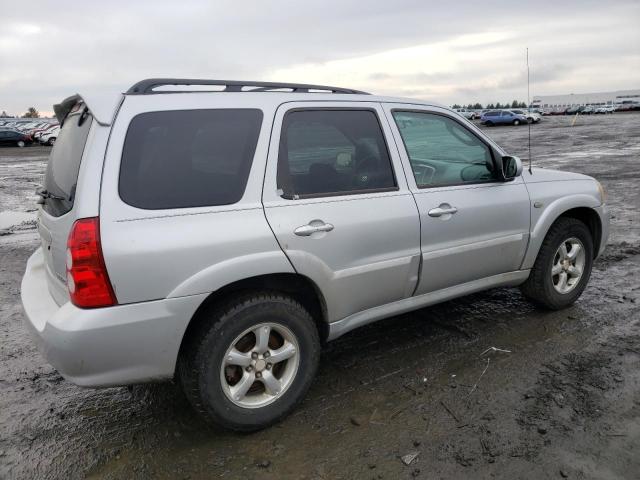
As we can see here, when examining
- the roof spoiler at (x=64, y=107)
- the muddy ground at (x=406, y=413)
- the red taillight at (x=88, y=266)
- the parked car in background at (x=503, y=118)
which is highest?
the roof spoiler at (x=64, y=107)

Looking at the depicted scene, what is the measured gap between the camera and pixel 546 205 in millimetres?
4387

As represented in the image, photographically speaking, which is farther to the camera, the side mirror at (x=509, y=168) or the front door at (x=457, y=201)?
the side mirror at (x=509, y=168)

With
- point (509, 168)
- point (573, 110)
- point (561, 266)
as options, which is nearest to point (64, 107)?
point (509, 168)

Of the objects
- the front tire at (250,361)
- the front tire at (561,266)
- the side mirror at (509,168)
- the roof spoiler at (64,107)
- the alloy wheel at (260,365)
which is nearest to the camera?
the front tire at (250,361)

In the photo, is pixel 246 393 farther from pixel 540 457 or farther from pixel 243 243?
pixel 540 457

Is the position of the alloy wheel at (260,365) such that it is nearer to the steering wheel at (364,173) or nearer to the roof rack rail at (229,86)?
the steering wheel at (364,173)

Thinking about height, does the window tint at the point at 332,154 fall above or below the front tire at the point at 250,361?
above

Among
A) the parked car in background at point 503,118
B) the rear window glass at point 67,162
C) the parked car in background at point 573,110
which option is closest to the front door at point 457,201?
the rear window glass at point 67,162

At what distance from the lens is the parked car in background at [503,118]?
5334 centimetres

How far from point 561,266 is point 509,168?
1137mm

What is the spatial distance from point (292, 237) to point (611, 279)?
3959 mm

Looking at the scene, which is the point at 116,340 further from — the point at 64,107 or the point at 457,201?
the point at 457,201

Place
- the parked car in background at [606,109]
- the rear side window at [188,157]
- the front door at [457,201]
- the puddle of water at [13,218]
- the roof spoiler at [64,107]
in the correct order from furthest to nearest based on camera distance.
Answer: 1. the parked car in background at [606,109]
2. the puddle of water at [13,218]
3. the front door at [457,201]
4. the roof spoiler at [64,107]
5. the rear side window at [188,157]

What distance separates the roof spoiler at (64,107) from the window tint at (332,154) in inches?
53.1
